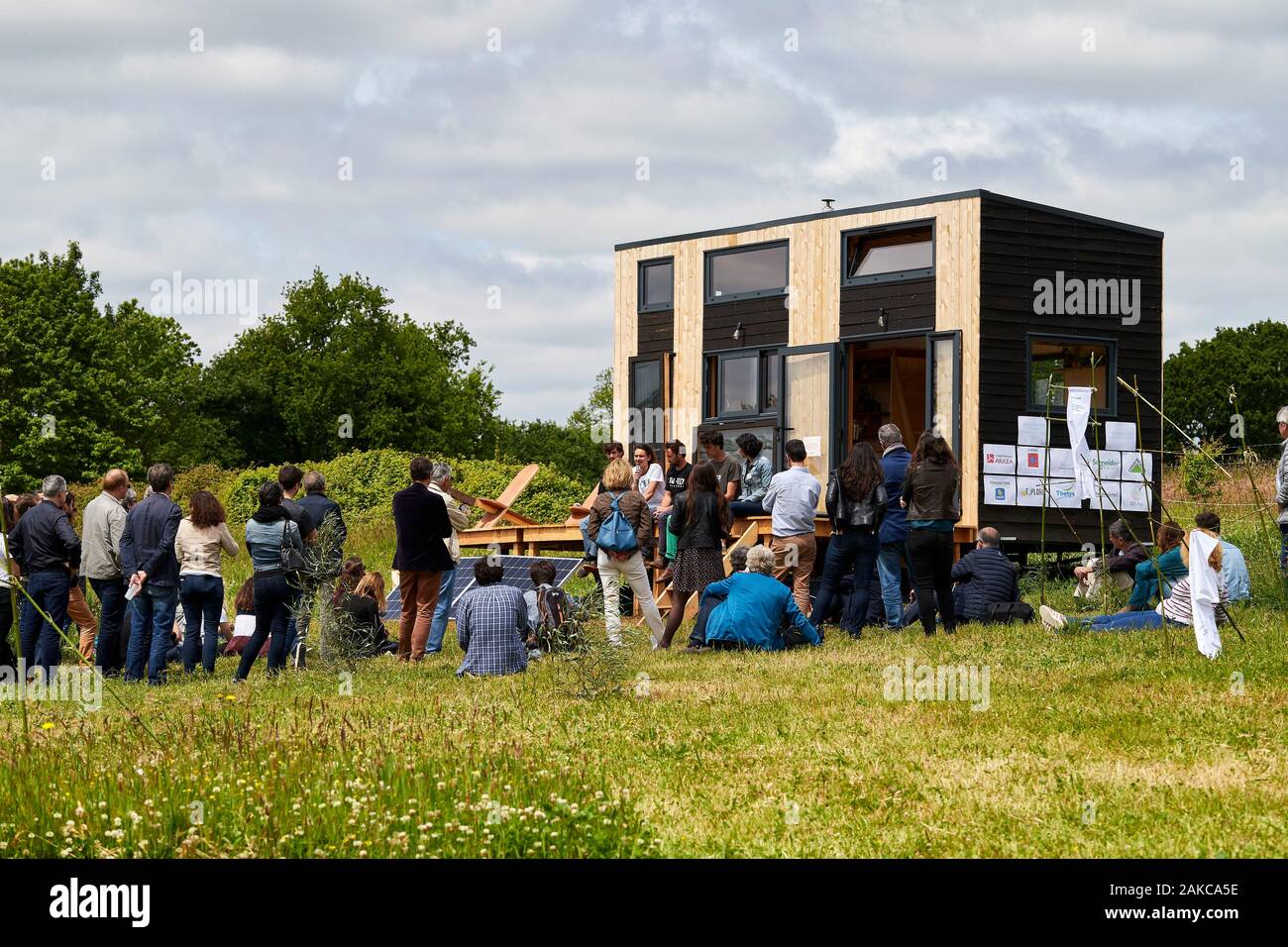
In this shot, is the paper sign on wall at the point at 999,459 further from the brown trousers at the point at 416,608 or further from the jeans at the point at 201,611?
the jeans at the point at 201,611

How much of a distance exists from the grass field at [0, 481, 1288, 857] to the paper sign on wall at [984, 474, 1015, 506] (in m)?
6.19

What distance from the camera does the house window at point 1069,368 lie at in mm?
17734

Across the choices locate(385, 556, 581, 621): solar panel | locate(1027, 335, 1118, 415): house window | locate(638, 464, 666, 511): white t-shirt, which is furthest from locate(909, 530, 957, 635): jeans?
locate(1027, 335, 1118, 415): house window

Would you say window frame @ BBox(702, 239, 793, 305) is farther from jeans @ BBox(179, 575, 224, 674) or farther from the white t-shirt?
jeans @ BBox(179, 575, 224, 674)

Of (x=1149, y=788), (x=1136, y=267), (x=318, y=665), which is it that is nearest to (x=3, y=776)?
(x=1149, y=788)

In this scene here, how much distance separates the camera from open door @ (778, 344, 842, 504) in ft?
59.5

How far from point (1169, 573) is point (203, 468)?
109 feet

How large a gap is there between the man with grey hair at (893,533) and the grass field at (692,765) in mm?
2297

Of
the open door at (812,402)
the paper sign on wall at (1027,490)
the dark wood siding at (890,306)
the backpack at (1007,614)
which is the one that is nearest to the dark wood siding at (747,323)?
the open door at (812,402)

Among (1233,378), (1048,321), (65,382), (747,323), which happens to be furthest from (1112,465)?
(1233,378)

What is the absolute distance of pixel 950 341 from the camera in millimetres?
17562

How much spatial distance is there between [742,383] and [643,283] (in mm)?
2347
